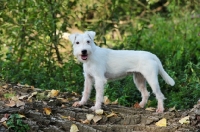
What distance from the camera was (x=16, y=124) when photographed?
5.46 metres

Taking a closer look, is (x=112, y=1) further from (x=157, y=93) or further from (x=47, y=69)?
(x=157, y=93)

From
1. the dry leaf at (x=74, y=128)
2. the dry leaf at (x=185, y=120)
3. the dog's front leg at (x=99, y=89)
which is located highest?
the dog's front leg at (x=99, y=89)

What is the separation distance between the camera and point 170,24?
1278cm

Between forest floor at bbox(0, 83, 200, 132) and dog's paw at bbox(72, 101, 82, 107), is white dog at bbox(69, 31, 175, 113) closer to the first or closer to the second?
dog's paw at bbox(72, 101, 82, 107)

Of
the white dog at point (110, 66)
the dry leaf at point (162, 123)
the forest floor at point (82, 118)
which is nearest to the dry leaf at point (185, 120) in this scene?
the forest floor at point (82, 118)

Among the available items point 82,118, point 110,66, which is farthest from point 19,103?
point 110,66

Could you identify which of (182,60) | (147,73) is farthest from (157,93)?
(182,60)

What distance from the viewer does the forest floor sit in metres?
5.55

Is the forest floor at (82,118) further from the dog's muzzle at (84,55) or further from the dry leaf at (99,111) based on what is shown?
the dog's muzzle at (84,55)

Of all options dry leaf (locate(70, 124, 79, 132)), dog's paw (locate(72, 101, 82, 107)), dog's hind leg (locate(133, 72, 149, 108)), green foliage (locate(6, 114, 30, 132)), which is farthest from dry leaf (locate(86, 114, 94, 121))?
dog's hind leg (locate(133, 72, 149, 108))

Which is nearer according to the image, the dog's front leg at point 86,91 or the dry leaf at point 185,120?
the dry leaf at point 185,120

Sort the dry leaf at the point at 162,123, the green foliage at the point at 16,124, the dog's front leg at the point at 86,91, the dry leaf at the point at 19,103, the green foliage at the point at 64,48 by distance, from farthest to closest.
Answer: the green foliage at the point at 64,48 → the dog's front leg at the point at 86,91 → the dry leaf at the point at 19,103 → the dry leaf at the point at 162,123 → the green foliage at the point at 16,124

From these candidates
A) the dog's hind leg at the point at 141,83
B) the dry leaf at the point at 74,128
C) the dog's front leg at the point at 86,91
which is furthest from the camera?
the dog's hind leg at the point at 141,83

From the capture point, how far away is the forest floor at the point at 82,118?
5.55 metres
